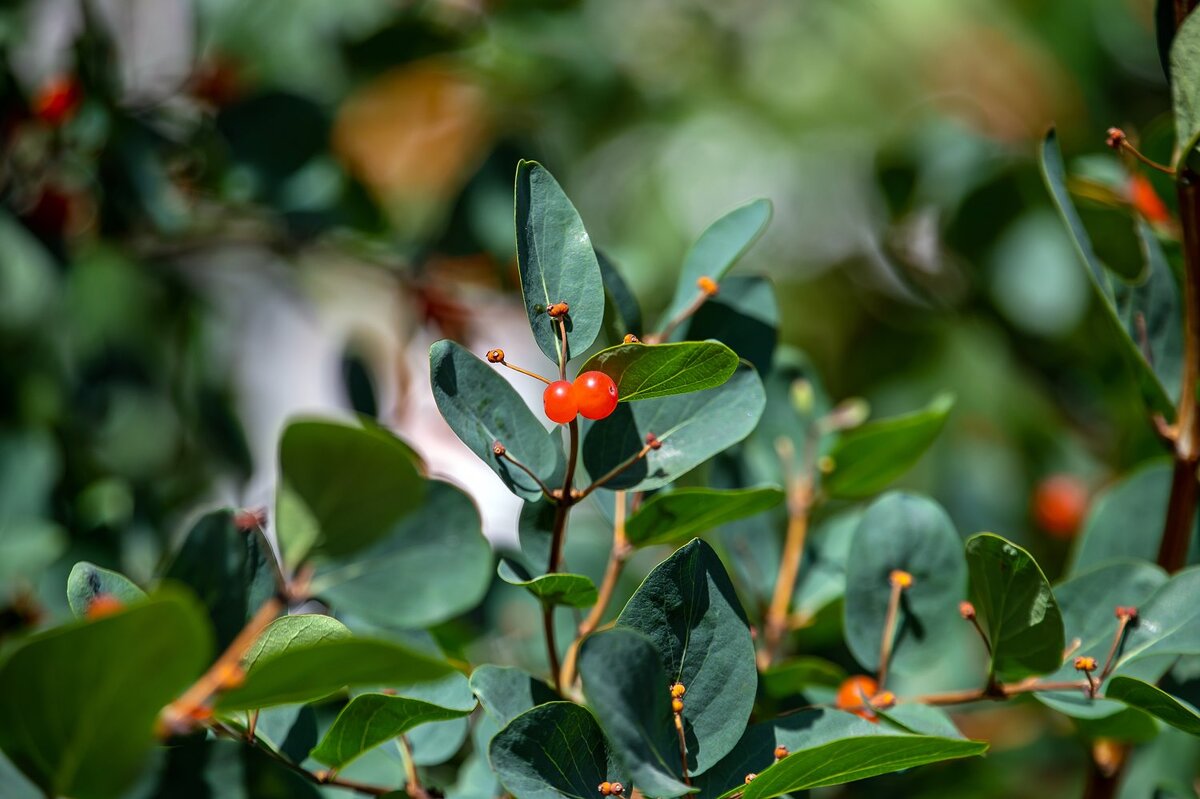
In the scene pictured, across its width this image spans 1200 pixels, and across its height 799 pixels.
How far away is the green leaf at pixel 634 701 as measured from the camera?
309mm

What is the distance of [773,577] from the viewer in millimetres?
561

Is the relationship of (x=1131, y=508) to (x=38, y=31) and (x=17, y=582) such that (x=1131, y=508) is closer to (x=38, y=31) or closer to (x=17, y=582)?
(x=17, y=582)

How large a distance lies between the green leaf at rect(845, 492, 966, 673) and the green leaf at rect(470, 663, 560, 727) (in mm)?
159

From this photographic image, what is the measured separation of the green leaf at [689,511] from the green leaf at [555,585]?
4 cm

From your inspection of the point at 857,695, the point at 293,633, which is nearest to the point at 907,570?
the point at 857,695

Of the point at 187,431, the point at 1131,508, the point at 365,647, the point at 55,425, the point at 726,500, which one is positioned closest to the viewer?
the point at 365,647

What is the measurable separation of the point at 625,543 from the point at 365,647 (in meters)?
0.17

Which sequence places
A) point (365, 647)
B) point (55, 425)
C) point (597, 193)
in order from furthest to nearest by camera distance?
point (597, 193), point (55, 425), point (365, 647)

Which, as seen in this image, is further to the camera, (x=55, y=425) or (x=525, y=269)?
(x=55, y=425)

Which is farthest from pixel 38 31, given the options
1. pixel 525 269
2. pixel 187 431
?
pixel 525 269

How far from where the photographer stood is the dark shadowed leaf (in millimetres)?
308

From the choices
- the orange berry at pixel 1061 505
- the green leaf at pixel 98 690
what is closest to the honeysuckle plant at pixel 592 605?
the green leaf at pixel 98 690

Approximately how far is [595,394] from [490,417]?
0.05m

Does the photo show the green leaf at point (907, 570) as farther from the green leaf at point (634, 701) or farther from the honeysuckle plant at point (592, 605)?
the green leaf at point (634, 701)
